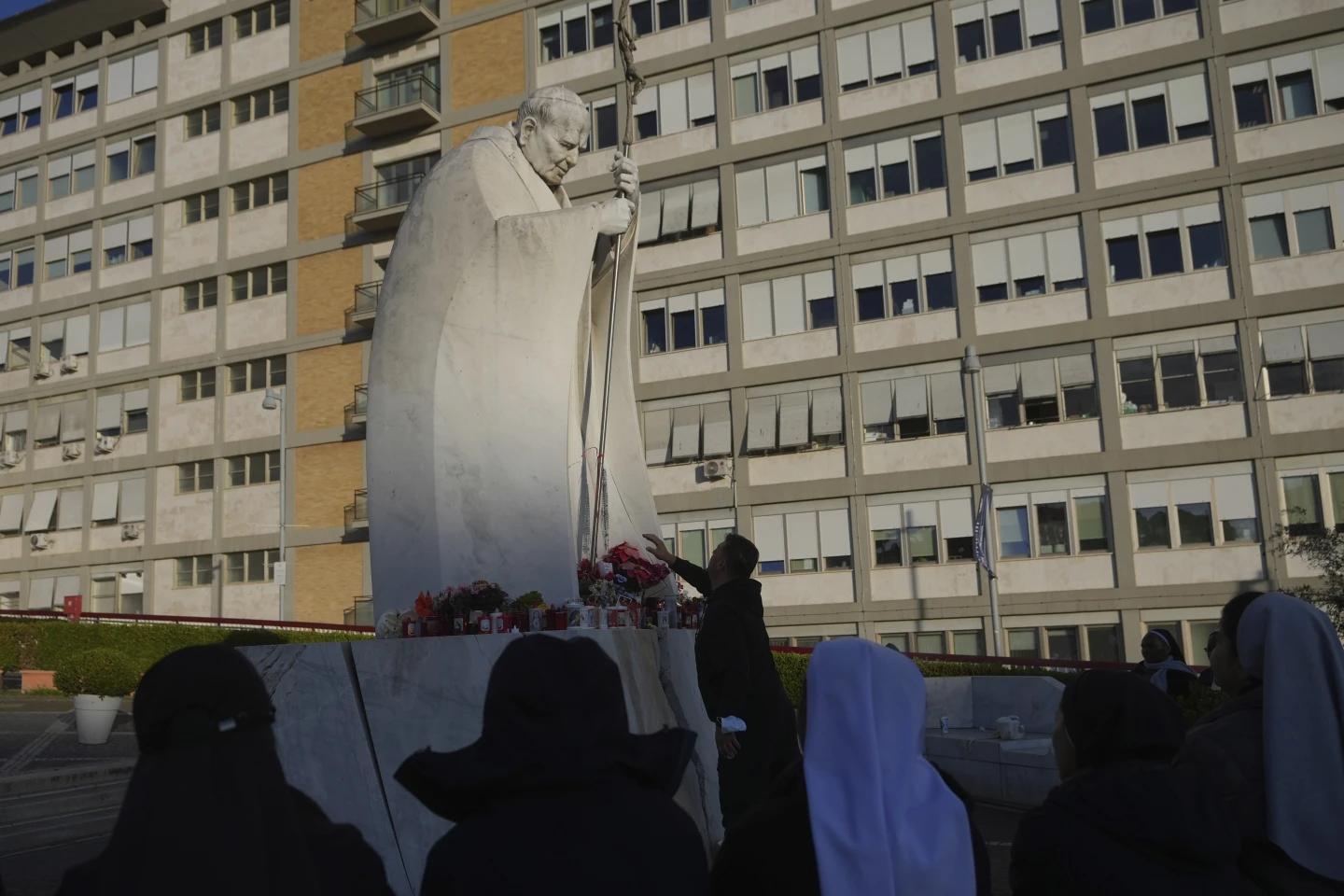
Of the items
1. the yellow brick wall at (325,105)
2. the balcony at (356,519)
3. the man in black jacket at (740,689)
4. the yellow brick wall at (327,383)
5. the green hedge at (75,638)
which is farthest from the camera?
the yellow brick wall at (325,105)

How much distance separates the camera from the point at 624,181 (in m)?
8.12

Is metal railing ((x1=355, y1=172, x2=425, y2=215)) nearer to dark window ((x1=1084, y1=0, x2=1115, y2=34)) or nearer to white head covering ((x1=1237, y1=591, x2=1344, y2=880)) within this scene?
dark window ((x1=1084, y1=0, x2=1115, y2=34))

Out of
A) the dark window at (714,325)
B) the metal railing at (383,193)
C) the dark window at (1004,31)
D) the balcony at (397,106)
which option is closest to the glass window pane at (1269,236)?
the dark window at (1004,31)

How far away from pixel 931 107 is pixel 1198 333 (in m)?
8.81

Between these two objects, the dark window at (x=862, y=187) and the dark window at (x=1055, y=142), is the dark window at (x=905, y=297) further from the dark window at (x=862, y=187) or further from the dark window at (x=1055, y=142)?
the dark window at (x=1055, y=142)

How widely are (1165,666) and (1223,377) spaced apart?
21.7 metres

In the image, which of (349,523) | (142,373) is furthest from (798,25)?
(142,373)

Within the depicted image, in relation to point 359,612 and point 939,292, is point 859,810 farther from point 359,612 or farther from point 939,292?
point 359,612

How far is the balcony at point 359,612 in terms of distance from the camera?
36750mm

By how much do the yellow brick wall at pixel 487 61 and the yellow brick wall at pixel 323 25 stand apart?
4466mm

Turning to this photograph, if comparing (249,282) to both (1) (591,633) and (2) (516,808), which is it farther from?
(2) (516,808)

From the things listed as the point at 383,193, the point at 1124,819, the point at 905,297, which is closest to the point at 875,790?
the point at 1124,819

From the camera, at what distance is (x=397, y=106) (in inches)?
1531

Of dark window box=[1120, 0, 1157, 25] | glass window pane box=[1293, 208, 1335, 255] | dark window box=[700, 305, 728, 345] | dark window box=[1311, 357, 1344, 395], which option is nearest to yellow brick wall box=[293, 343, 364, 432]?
dark window box=[700, 305, 728, 345]
